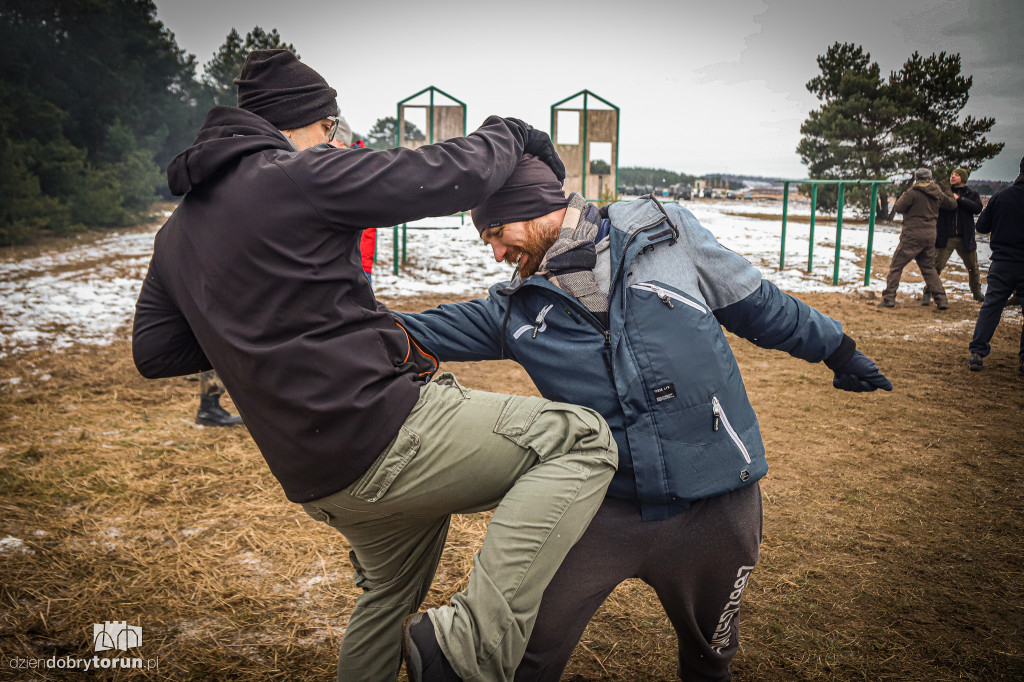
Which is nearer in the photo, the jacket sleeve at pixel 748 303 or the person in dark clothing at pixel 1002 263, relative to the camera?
the jacket sleeve at pixel 748 303

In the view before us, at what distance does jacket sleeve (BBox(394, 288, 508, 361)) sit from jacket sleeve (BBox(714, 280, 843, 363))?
70 cm

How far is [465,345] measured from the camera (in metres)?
2.19

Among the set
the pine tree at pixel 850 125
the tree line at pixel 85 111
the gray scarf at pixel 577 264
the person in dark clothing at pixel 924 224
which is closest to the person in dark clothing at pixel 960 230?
the person in dark clothing at pixel 924 224

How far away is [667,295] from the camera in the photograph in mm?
1854

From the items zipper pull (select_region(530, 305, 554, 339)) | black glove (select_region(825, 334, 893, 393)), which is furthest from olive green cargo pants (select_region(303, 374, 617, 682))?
black glove (select_region(825, 334, 893, 393))

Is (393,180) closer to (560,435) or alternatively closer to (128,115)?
(560,435)

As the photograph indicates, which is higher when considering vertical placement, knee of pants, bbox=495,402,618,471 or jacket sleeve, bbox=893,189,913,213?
jacket sleeve, bbox=893,189,913,213

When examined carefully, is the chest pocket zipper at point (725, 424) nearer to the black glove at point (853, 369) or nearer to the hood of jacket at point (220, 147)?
the black glove at point (853, 369)

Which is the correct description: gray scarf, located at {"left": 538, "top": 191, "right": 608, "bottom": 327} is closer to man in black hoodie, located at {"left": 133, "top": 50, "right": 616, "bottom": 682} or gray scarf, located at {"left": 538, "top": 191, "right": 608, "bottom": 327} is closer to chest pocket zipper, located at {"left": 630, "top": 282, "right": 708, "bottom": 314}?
chest pocket zipper, located at {"left": 630, "top": 282, "right": 708, "bottom": 314}

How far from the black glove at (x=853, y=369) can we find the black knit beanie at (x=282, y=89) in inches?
70.1

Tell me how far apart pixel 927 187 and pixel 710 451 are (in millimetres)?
10016

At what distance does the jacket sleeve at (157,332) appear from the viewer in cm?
180

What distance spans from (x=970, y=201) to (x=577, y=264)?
10237 mm

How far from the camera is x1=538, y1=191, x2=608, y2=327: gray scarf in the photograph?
1917 mm
